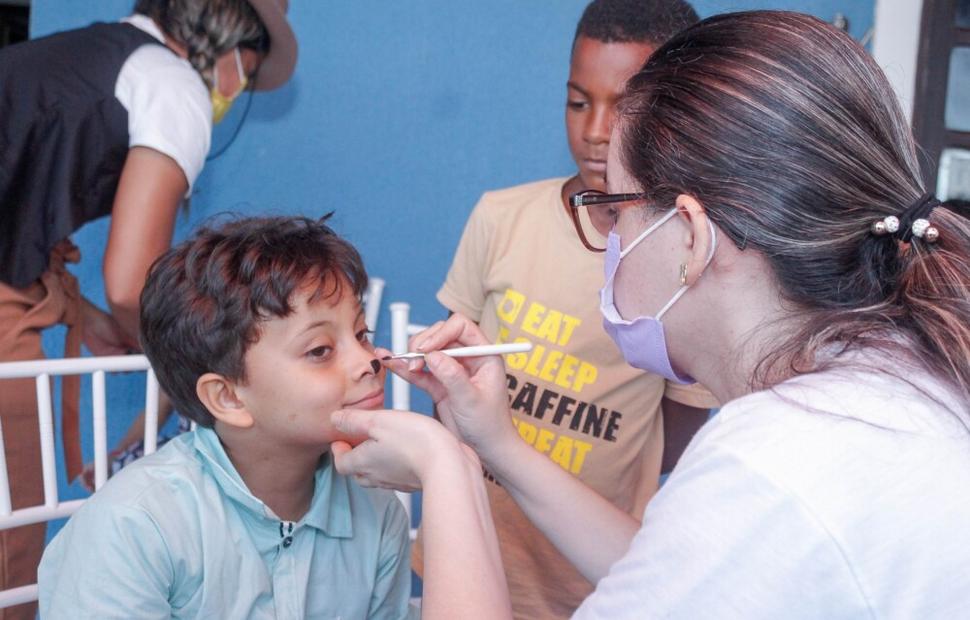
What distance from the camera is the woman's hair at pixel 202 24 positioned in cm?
173

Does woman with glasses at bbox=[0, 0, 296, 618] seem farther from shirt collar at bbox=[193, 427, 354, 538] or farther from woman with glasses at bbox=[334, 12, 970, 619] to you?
woman with glasses at bbox=[334, 12, 970, 619]

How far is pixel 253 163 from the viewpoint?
7.99 ft

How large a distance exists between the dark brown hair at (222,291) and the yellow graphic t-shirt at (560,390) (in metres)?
0.34

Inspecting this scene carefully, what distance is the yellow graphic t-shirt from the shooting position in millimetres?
1470

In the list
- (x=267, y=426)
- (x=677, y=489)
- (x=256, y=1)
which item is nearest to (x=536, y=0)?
(x=256, y=1)

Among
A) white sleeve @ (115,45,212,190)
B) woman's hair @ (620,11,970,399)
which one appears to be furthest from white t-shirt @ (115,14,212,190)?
woman's hair @ (620,11,970,399)

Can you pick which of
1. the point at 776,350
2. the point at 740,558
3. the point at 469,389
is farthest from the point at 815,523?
the point at 469,389

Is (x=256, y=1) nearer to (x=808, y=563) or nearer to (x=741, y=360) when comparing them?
(x=741, y=360)

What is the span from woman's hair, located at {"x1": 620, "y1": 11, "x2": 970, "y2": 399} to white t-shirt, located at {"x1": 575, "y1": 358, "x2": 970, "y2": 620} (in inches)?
4.0

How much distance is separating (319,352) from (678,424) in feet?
2.20

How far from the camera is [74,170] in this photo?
1599 mm

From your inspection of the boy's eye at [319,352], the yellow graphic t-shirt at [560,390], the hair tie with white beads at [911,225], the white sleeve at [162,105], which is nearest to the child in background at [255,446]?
the boy's eye at [319,352]

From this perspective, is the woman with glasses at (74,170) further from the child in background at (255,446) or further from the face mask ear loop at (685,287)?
the face mask ear loop at (685,287)

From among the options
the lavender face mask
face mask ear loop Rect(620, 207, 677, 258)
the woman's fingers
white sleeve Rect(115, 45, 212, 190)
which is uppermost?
white sleeve Rect(115, 45, 212, 190)
